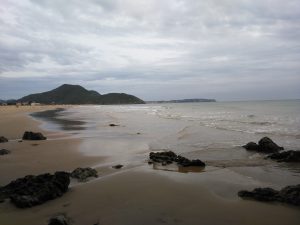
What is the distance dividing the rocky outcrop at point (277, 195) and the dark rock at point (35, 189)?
4.10m

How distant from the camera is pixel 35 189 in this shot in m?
7.04

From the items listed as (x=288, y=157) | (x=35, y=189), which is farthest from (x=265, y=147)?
(x=35, y=189)

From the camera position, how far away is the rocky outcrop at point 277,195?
267 inches

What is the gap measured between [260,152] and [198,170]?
4556 mm

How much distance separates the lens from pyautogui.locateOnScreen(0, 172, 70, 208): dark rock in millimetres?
6660

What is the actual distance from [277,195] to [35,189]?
5230 millimetres

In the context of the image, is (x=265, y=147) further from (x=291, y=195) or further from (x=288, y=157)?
(x=291, y=195)

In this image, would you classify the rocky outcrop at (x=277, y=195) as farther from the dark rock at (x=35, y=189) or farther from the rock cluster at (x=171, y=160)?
the dark rock at (x=35, y=189)

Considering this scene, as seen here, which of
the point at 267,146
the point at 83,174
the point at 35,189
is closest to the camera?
the point at 35,189

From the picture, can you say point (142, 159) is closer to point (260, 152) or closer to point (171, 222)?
point (260, 152)

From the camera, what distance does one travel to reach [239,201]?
22.9 feet

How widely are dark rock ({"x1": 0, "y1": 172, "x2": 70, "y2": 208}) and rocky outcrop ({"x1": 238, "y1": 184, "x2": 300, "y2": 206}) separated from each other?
410cm

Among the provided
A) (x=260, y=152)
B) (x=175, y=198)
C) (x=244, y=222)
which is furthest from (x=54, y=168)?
(x=260, y=152)

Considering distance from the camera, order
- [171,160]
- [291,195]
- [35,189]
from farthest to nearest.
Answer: [171,160], [35,189], [291,195]
